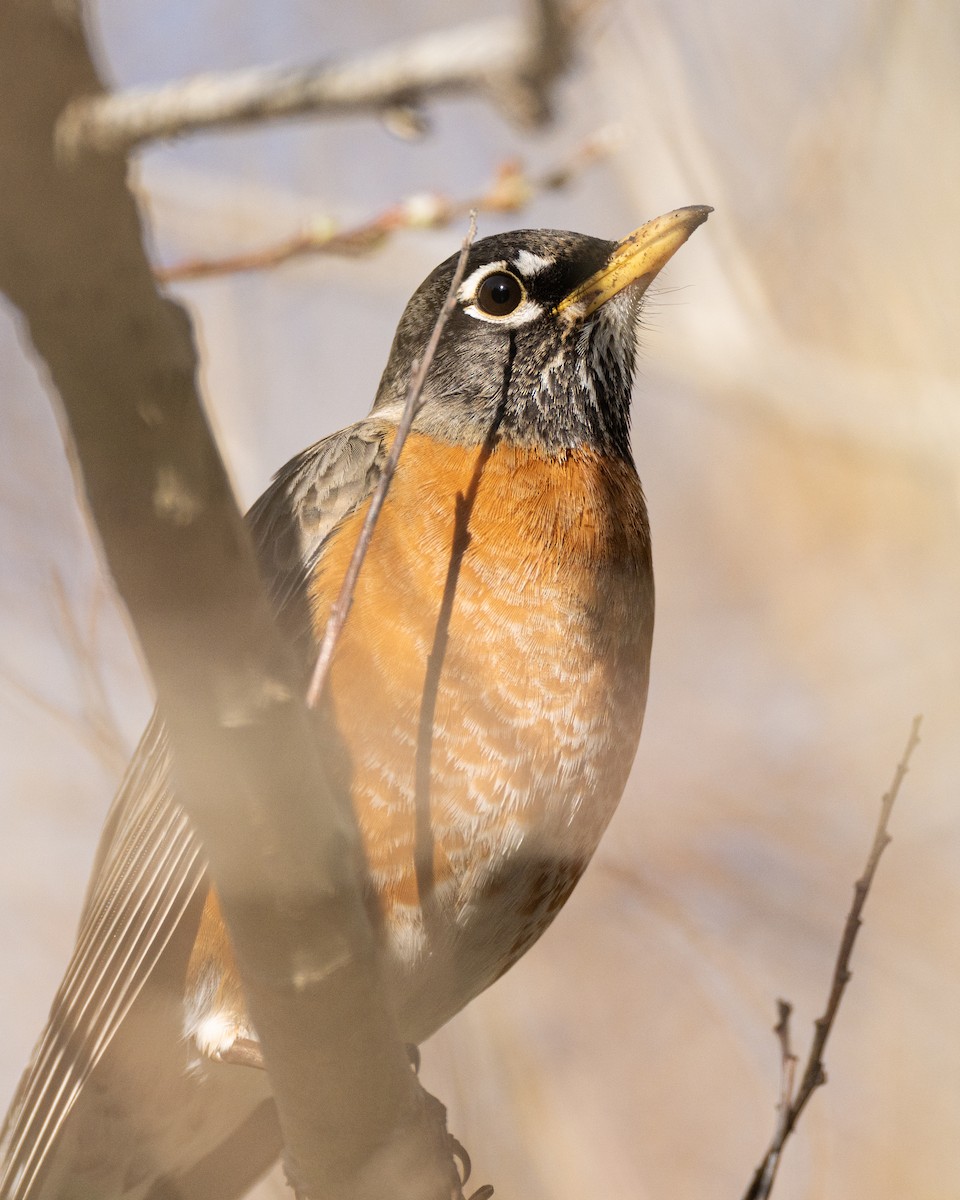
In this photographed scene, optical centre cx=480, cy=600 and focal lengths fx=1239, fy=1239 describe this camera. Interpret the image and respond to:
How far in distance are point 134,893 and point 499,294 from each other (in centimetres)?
218

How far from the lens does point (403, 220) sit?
11.2ft

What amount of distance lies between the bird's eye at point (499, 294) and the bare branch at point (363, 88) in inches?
103

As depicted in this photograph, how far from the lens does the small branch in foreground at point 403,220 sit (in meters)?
3.32

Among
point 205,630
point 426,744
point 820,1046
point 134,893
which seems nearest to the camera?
point 205,630

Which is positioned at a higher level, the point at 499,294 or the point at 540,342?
the point at 499,294

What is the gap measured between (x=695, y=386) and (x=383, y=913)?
2.94 metres

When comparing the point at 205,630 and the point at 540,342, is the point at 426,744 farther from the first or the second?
the point at 540,342

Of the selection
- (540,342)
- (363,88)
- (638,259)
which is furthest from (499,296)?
(363,88)

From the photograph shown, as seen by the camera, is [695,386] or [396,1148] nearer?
[396,1148]

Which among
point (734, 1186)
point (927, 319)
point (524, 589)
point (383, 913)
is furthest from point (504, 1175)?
point (927, 319)

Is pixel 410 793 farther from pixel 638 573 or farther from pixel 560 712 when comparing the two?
pixel 638 573

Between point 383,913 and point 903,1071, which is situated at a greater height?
point 383,913

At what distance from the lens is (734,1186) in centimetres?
665

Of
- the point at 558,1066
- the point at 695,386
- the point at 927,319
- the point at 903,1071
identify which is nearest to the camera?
the point at 695,386
